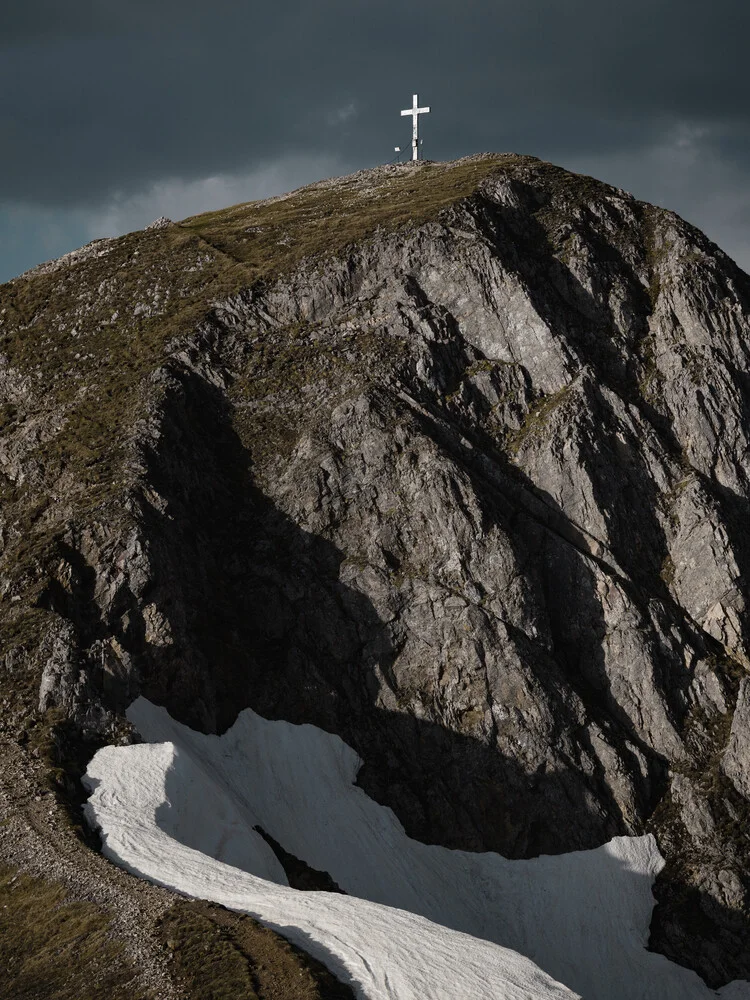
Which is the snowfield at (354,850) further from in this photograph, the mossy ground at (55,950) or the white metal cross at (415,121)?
the white metal cross at (415,121)

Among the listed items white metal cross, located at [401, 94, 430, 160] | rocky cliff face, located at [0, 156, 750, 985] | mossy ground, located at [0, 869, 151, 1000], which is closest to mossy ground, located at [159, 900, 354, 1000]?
mossy ground, located at [0, 869, 151, 1000]

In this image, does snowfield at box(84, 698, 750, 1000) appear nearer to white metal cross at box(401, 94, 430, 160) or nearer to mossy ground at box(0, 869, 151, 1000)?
mossy ground at box(0, 869, 151, 1000)

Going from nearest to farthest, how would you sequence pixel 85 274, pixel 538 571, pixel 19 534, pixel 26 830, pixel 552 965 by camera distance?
pixel 26 830
pixel 552 965
pixel 19 534
pixel 538 571
pixel 85 274

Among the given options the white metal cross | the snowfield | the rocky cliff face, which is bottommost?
the snowfield

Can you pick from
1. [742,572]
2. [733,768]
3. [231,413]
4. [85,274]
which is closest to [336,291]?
[231,413]

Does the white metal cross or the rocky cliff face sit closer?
the rocky cliff face

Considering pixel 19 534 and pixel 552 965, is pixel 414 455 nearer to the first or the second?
pixel 19 534
